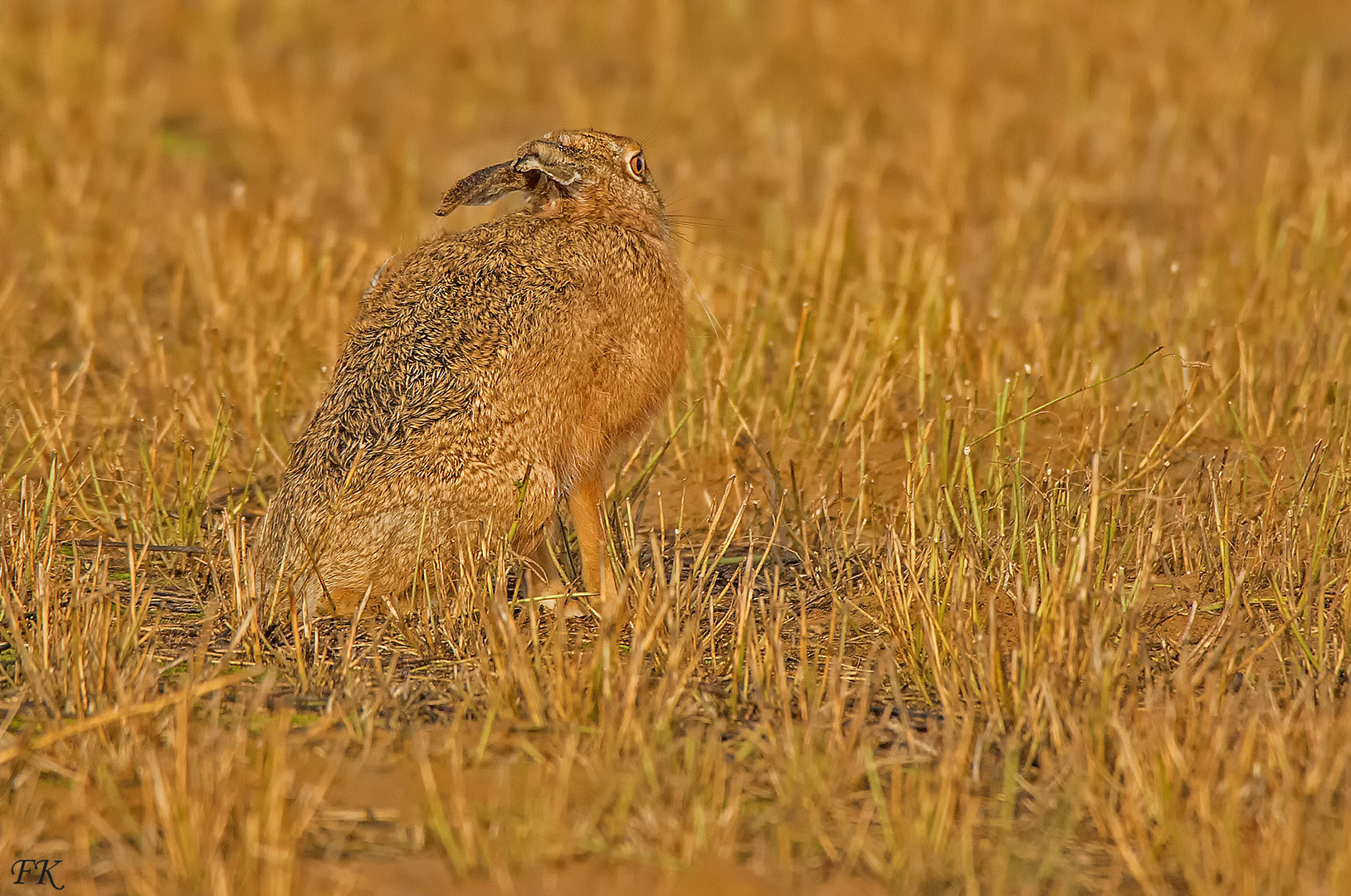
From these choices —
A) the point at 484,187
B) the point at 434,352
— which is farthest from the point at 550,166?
the point at 434,352

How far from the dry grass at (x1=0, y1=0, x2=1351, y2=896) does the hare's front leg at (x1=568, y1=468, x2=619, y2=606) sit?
0.52ft

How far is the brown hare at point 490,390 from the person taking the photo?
4129 mm

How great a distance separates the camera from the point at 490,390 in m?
4.24

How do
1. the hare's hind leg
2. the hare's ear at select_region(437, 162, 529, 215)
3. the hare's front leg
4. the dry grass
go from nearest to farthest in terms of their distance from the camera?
the dry grass → the hare's hind leg → the hare's front leg → the hare's ear at select_region(437, 162, 529, 215)

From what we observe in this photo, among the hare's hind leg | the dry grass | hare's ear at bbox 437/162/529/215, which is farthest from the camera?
hare's ear at bbox 437/162/529/215

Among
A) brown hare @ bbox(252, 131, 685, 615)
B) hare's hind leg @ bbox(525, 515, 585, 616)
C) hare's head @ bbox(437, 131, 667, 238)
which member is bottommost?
hare's hind leg @ bbox(525, 515, 585, 616)

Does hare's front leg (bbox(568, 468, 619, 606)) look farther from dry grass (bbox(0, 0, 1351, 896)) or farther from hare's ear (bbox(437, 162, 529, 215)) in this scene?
hare's ear (bbox(437, 162, 529, 215))

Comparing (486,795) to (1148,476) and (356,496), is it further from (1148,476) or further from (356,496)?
(1148,476)

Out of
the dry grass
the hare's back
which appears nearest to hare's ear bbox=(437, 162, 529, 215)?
the hare's back

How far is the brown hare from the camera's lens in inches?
163

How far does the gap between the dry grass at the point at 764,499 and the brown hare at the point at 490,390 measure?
16 centimetres

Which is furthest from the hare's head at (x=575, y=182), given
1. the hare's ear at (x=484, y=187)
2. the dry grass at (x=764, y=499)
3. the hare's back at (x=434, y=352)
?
the dry grass at (x=764, y=499)

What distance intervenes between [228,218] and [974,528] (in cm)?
462

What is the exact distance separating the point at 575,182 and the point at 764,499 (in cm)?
124
